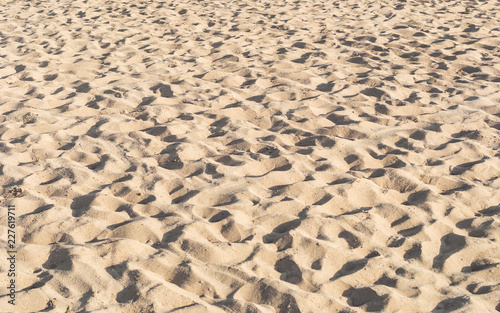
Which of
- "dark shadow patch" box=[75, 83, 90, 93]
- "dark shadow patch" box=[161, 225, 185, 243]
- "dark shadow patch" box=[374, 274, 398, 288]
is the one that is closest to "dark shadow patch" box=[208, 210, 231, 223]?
"dark shadow patch" box=[161, 225, 185, 243]

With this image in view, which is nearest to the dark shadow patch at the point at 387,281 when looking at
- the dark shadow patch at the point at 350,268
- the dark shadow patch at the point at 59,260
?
the dark shadow patch at the point at 350,268

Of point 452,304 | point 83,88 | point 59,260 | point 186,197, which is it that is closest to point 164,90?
point 83,88

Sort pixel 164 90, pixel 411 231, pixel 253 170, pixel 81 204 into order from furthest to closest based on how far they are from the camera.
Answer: pixel 164 90, pixel 253 170, pixel 81 204, pixel 411 231

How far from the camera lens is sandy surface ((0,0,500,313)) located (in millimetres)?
2590

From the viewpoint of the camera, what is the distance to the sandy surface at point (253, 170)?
8.50ft

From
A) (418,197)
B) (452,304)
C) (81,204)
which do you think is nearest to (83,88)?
(81,204)

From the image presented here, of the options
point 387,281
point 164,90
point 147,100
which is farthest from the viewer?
point 164,90

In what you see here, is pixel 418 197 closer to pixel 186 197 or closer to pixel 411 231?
pixel 411 231

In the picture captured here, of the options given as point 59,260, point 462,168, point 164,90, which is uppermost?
point 59,260

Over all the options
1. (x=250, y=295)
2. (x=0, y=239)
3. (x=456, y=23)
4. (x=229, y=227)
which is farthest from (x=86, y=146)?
(x=456, y=23)

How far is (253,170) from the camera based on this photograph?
364cm

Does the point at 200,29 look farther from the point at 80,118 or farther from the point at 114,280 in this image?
the point at 114,280

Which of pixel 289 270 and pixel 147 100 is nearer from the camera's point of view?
pixel 289 270

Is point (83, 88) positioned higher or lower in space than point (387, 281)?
higher
